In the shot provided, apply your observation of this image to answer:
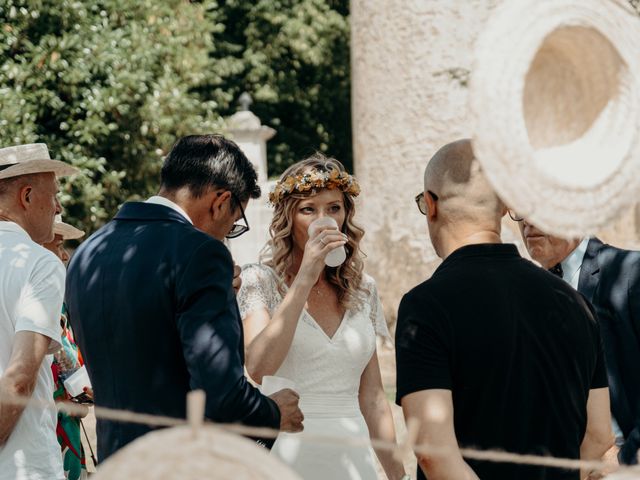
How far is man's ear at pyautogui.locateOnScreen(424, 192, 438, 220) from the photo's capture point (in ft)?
10.0

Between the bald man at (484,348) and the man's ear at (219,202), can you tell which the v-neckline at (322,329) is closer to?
the man's ear at (219,202)

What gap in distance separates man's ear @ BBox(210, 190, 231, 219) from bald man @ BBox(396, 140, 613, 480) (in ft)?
2.23

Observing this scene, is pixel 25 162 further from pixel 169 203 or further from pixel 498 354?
pixel 498 354

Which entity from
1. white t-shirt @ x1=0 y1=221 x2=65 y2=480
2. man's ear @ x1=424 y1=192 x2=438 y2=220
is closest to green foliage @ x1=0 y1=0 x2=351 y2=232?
white t-shirt @ x1=0 y1=221 x2=65 y2=480

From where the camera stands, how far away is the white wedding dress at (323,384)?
387 centimetres

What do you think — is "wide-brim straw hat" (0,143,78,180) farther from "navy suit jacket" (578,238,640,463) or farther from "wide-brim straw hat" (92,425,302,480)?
"wide-brim straw hat" (92,425,302,480)

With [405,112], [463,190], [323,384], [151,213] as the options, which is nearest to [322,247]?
[323,384]

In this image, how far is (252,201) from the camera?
15.6 meters

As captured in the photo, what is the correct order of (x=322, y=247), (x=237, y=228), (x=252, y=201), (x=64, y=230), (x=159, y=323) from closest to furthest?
1. (x=159, y=323)
2. (x=237, y=228)
3. (x=322, y=247)
4. (x=64, y=230)
5. (x=252, y=201)

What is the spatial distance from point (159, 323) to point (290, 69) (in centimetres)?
1974

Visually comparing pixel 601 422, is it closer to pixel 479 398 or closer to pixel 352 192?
pixel 479 398

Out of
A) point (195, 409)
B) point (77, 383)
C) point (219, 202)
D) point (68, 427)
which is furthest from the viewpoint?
point (68, 427)

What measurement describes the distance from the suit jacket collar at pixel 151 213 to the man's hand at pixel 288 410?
61 cm

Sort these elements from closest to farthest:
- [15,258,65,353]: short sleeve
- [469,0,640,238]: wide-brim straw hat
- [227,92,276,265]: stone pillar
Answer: [469,0,640,238]: wide-brim straw hat < [15,258,65,353]: short sleeve < [227,92,276,265]: stone pillar
